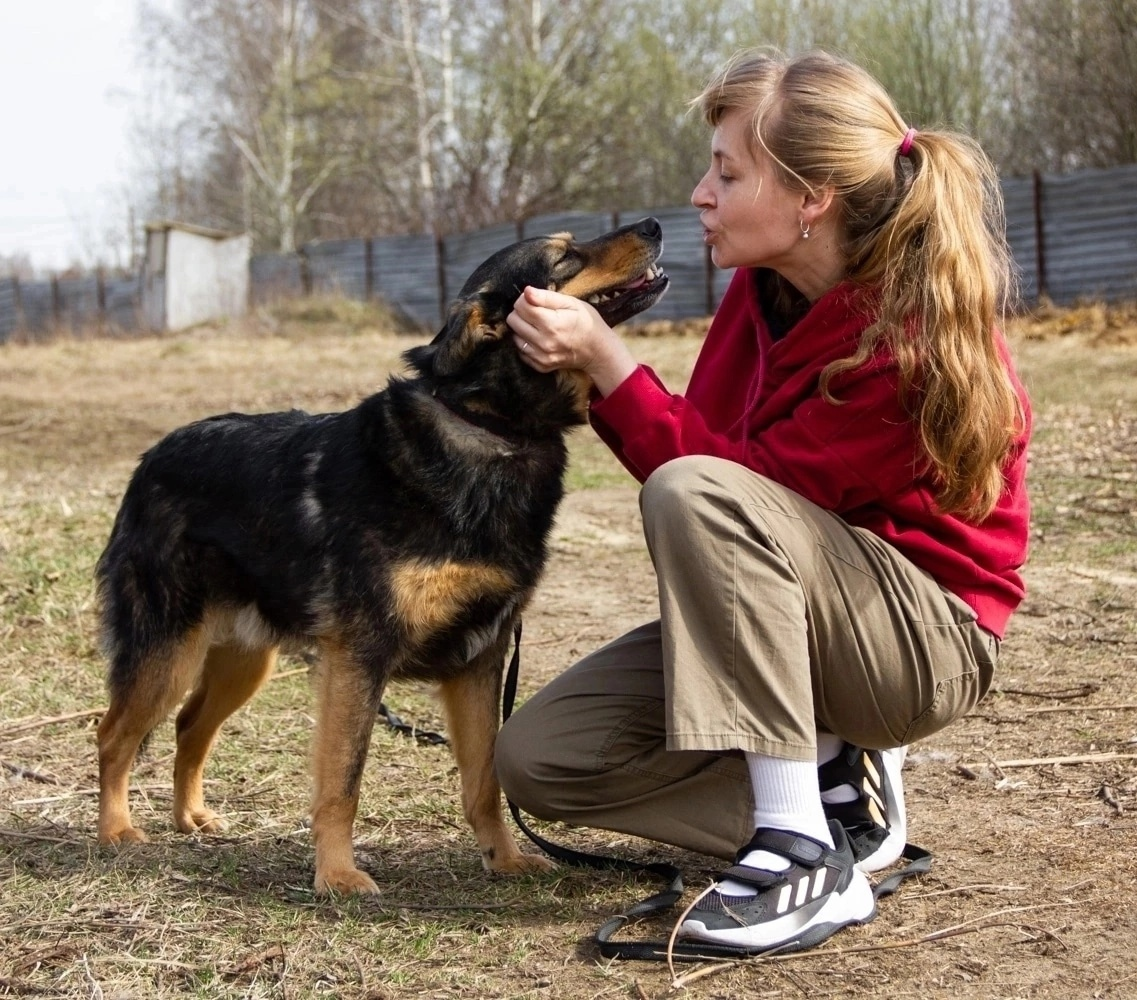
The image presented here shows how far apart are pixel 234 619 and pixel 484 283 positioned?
1.21 metres

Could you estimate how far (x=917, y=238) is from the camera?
2930 mm

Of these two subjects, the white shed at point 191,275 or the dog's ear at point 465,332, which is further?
the white shed at point 191,275

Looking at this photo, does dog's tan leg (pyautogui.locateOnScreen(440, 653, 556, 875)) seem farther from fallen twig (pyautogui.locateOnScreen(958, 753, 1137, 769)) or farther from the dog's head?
fallen twig (pyautogui.locateOnScreen(958, 753, 1137, 769))

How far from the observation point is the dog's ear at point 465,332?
339cm

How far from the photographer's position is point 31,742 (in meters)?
4.43

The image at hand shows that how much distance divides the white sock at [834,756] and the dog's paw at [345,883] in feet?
3.73

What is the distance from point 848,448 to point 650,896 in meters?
1.15

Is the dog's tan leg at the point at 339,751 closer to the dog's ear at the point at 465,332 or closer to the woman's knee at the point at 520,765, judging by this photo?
the woman's knee at the point at 520,765

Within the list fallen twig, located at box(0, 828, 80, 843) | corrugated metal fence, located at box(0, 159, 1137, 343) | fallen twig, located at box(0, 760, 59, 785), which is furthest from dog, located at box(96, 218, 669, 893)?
corrugated metal fence, located at box(0, 159, 1137, 343)

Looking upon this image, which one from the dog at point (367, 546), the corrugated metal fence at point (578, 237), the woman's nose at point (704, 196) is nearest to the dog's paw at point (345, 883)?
the dog at point (367, 546)

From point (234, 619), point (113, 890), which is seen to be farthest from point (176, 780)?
point (113, 890)

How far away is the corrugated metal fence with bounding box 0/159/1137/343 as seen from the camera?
1722 cm

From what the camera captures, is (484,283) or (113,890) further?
(484,283)

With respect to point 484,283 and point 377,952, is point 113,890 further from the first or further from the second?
point 484,283
